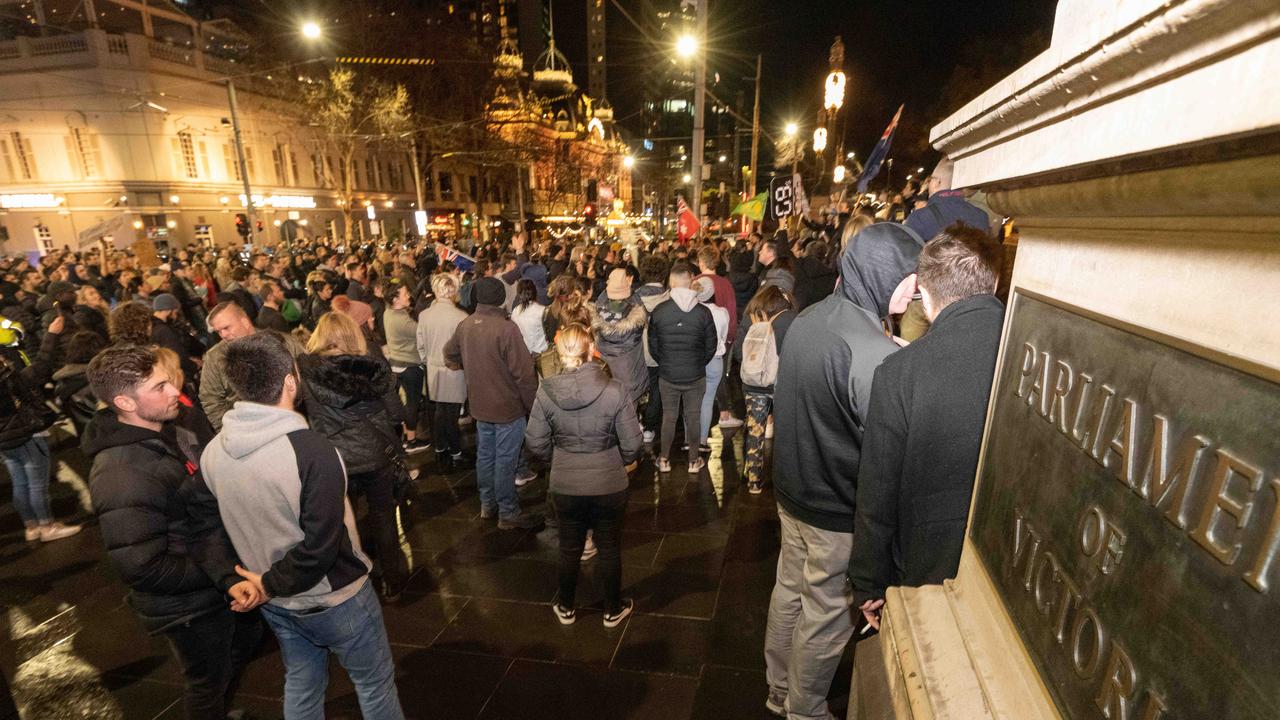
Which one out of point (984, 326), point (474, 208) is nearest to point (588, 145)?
point (474, 208)

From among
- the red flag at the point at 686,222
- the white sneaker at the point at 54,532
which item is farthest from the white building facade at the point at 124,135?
the white sneaker at the point at 54,532

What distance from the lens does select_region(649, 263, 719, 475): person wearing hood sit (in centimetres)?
552

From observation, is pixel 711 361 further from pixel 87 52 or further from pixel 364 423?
pixel 87 52

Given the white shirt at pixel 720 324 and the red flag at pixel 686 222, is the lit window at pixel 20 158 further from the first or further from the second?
the white shirt at pixel 720 324

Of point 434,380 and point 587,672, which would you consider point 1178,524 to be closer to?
point 587,672

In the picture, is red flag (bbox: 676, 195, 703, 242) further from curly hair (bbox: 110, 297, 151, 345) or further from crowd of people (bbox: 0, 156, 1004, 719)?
curly hair (bbox: 110, 297, 151, 345)

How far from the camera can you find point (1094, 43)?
2.67 feet

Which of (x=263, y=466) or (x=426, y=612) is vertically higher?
(x=263, y=466)

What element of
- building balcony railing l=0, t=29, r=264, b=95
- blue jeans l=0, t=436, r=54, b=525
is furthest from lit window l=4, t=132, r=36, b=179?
blue jeans l=0, t=436, r=54, b=525

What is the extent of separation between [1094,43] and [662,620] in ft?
12.5

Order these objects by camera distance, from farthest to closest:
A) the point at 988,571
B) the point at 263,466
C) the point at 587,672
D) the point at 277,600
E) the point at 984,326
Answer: the point at 587,672 → the point at 277,600 → the point at 263,466 → the point at 984,326 → the point at 988,571

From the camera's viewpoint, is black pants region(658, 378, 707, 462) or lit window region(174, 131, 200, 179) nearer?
black pants region(658, 378, 707, 462)

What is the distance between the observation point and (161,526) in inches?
99.7

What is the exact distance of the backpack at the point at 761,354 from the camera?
16.2 feet
